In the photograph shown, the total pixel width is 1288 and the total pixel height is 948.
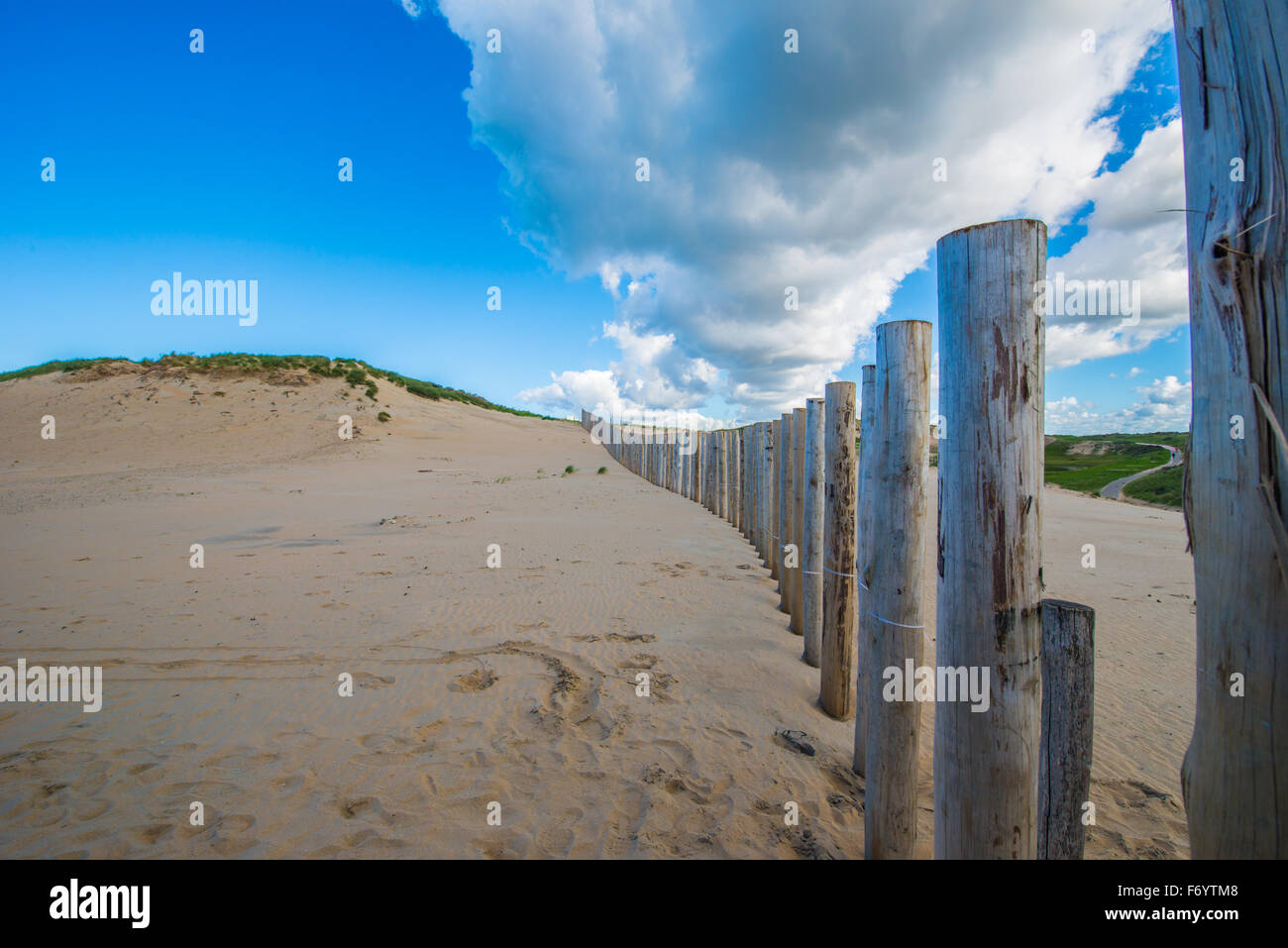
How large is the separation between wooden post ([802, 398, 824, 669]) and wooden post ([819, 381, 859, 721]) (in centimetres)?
81

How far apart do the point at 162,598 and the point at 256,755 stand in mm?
4662

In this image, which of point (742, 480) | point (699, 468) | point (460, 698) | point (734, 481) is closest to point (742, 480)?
point (742, 480)

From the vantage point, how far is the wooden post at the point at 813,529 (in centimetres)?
507

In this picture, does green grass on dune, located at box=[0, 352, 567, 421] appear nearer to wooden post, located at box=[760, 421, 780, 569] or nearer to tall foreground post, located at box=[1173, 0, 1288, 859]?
wooden post, located at box=[760, 421, 780, 569]

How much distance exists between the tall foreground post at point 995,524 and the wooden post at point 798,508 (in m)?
3.75

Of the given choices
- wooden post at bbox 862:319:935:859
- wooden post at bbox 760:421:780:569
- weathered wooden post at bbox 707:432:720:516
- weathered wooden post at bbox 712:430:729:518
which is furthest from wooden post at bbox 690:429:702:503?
wooden post at bbox 862:319:935:859

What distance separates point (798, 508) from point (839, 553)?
174 centimetres

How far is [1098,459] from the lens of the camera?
152ft

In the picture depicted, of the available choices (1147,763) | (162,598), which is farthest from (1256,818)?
(162,598)

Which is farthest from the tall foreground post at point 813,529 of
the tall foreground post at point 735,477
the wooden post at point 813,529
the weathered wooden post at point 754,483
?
the tall foreground post at point 735,477

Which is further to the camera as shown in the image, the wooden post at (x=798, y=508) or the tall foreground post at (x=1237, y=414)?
the wooden post at (x=798, y=508)

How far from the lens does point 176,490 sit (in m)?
17.0

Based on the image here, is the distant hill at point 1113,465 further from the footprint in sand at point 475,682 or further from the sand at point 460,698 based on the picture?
the footprint in sand at point 475,682
